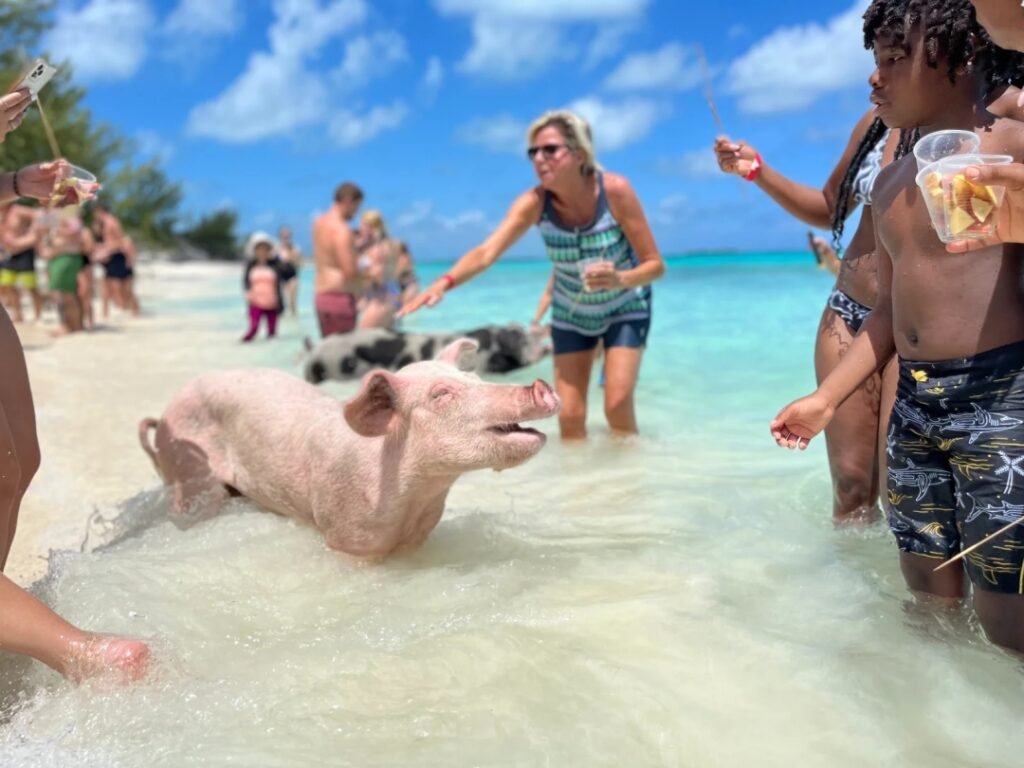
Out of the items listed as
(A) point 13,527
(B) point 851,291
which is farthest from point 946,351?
(A) point 13,527

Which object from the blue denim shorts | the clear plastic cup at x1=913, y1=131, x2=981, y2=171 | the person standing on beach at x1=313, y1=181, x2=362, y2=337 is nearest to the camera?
the clear plastic cup at x1=913, y1=131, x2=981, y2=171

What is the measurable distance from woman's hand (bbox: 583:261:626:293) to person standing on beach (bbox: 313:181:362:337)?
5082 millimetres

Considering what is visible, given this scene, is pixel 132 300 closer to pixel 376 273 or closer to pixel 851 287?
pixel 376 273

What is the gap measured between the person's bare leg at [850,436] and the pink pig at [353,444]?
4.10 ft

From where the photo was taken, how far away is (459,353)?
3883 mm

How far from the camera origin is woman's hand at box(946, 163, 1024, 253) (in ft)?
6.33

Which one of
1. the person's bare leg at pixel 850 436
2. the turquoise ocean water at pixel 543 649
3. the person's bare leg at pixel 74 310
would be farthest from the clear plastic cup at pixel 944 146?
the person's bare leg at pixel 74 310

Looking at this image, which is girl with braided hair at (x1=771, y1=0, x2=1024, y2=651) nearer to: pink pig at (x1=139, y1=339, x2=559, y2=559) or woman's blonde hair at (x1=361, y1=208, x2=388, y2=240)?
pink pig at (x1=139, y1=339, x2=559, y2=559)

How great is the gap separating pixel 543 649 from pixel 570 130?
→ 339 centimetres

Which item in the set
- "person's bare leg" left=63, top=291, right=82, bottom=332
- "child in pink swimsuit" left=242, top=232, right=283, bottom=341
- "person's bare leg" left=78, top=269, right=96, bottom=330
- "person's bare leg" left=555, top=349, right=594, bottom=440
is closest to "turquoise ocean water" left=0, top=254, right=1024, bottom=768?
"person's bare leg" left=555, top=349, right=594, bottom=440

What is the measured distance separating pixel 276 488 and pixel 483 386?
1.23 meters

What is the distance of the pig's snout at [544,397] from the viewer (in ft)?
10.5

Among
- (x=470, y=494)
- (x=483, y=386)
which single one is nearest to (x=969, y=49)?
(x=483, y=386)

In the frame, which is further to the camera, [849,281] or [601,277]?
[601,277]
